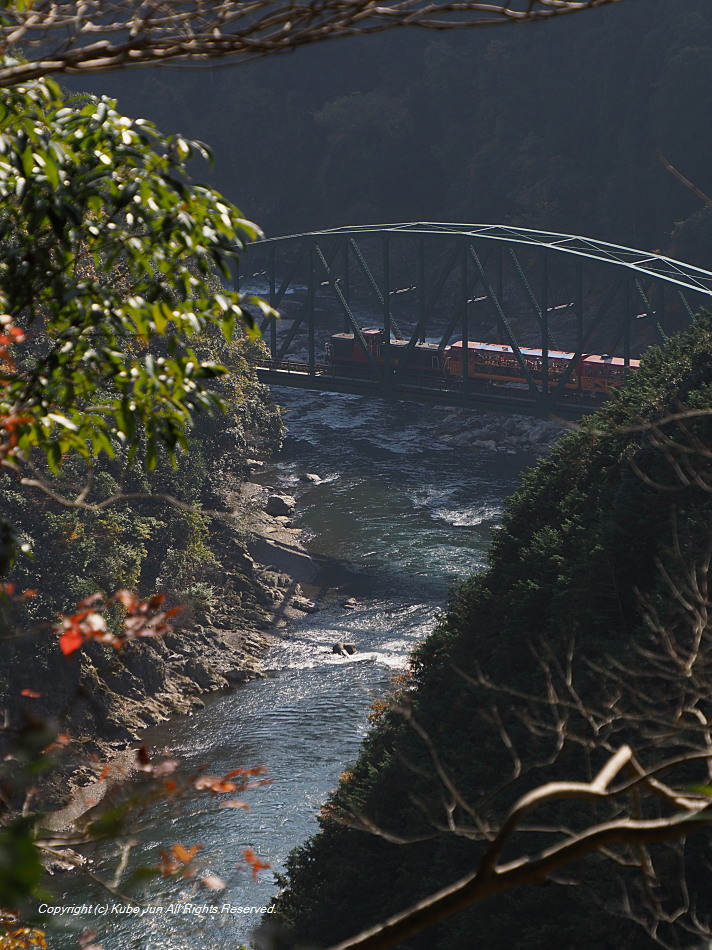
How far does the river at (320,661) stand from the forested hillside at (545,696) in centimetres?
300

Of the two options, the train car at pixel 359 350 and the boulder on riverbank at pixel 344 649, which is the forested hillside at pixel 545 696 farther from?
the train car at pixel 359 350

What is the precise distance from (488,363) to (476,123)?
3104cm

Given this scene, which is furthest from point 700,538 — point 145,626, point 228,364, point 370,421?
point 370,421

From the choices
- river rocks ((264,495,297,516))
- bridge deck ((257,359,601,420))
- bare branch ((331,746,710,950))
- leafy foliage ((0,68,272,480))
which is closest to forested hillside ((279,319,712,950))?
leafy foliage ((0,68,272,480))

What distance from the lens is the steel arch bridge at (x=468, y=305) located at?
37.1 metres

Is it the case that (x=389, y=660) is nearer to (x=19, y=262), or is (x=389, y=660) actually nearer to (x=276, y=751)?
(x=276, y=751)

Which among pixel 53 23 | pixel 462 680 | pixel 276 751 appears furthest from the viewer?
pixel 276 751

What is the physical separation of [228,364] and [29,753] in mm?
33712

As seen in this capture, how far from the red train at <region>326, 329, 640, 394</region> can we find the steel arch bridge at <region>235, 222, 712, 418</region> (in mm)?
356

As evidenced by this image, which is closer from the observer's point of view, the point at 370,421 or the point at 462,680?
the point at 462,680

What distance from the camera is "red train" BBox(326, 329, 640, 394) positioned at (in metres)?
38.1

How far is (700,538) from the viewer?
14.3m

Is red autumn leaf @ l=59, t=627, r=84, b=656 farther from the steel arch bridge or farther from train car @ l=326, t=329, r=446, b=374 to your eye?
train car @ l=326, t=329, r=446, b=374

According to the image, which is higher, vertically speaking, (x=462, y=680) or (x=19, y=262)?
(x=19, y=262)
